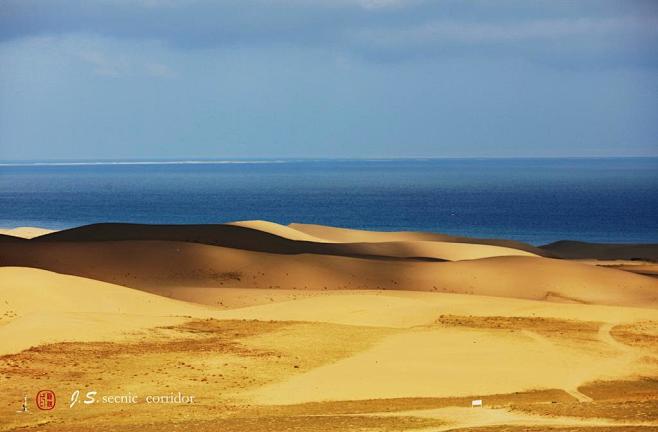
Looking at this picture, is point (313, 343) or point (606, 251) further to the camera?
point (606, 251)

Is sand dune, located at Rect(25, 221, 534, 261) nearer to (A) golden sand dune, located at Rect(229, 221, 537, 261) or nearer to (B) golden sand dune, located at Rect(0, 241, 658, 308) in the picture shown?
(A) golden sand dune, located at Rect(229, 221, 537, 261)

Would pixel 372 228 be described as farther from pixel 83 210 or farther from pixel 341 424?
pixel 341 424

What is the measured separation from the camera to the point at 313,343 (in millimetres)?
20250

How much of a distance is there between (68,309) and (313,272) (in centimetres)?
991

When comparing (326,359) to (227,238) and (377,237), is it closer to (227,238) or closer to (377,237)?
(227,238)

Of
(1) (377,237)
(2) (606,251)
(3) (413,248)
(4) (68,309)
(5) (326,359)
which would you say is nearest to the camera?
(5) (326,359)

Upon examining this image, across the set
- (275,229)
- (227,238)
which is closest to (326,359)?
(227,238)

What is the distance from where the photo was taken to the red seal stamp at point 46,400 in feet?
50.9

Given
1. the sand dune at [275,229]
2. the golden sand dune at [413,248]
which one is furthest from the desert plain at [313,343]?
the sand dune at [275,229]

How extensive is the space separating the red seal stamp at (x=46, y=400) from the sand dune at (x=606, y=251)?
34343 mm

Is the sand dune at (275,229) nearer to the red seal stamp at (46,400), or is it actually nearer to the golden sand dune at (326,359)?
the golden sand dune at (326,359)

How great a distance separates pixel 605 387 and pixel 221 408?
20.1 feet

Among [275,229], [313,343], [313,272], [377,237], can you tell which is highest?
[313,343]

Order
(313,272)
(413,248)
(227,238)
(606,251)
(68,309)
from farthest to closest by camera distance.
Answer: (606,251) → (413,248) → (227,238) → (313,272) → (68,309)
